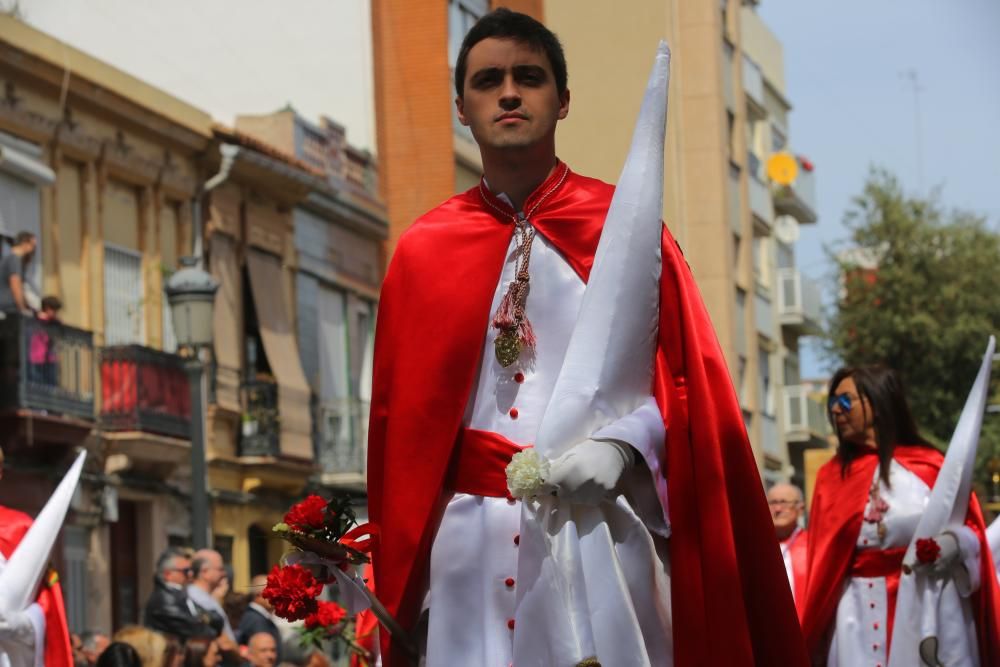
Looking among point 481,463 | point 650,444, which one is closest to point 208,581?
point 481,463

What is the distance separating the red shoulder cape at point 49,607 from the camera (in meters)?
9.77

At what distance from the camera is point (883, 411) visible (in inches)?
395

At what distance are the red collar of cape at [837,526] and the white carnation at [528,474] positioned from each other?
196 inches

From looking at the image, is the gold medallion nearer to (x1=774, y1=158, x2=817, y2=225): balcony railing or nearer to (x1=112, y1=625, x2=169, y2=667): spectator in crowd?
(x1=112, y1=625, x2=169, y2=667): spectator in crowd

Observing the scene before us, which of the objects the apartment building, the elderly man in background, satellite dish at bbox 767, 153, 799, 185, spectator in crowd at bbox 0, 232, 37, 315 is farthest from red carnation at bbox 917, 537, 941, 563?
satellite dish at bbox 767, 153, 799, 185

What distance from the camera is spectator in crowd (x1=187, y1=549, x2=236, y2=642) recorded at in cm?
1337

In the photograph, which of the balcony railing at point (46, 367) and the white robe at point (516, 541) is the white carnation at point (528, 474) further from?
the balcony railing at point (46, 367)

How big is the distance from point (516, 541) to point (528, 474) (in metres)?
0.42

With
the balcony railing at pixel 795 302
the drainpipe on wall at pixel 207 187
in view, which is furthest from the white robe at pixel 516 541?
the balcony railing at pixel 795 302

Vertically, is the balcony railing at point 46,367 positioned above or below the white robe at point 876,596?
above

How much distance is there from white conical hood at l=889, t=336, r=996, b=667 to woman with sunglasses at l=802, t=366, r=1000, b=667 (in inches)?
6.1

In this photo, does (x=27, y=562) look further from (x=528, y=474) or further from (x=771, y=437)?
(x=771, y=437)

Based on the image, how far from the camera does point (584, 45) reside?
26.1 ft

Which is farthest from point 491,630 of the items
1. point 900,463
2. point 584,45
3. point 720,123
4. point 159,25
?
point 159,25
